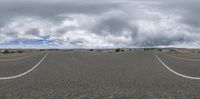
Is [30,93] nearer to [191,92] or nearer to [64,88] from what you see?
[64,88]

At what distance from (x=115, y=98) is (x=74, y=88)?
2.14 m

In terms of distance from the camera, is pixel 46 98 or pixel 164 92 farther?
pixel 164 92

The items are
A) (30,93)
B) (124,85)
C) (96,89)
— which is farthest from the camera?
(124,85)

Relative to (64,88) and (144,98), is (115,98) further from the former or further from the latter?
(64,88)

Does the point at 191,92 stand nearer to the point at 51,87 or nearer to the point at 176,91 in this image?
the point at 176,91

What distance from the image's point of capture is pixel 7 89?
34.1 feet

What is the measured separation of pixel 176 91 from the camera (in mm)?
9977

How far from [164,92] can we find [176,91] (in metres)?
0.41

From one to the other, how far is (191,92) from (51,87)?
412 centimetres

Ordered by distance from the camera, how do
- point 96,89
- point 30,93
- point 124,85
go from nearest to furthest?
point 30,93 → point 96,89 → point 124,85

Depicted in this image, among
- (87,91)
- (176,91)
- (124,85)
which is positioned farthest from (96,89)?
(176,91)

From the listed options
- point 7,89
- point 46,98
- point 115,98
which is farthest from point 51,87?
point 115,98

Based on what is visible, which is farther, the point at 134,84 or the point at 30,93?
the point at 134,84

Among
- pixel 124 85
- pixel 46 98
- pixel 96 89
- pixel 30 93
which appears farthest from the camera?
pixel 124 85
